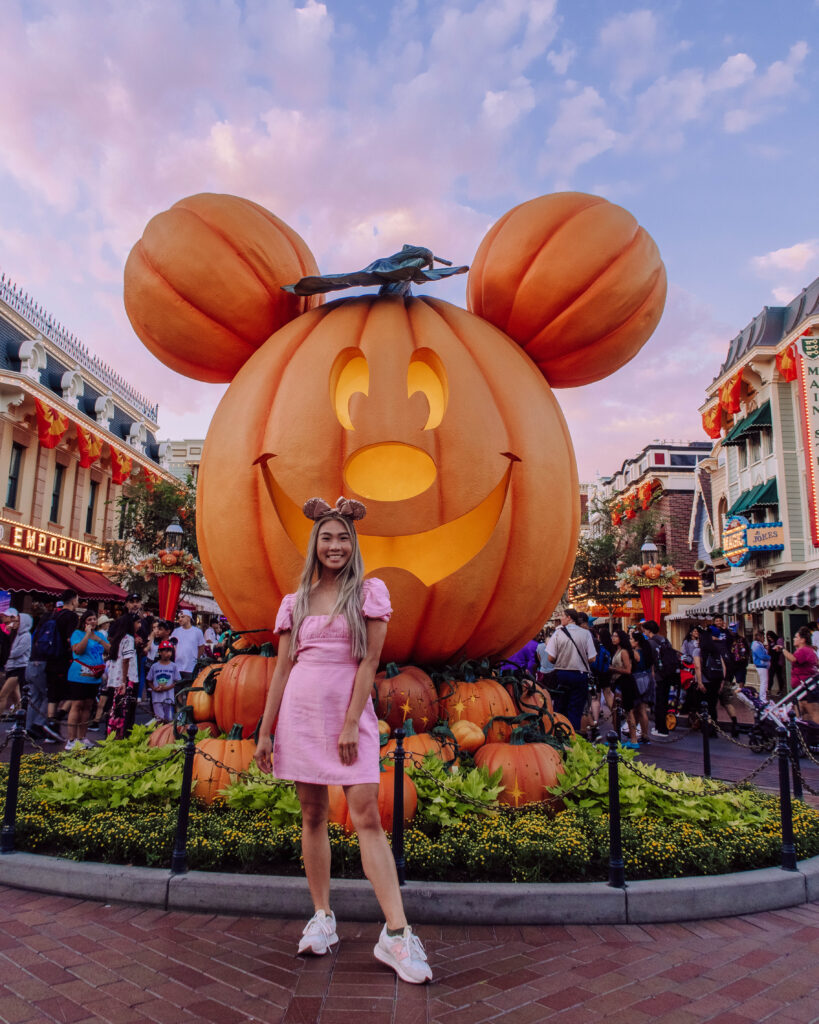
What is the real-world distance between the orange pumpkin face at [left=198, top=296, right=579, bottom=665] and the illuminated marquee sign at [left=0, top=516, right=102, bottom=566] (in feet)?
54.9

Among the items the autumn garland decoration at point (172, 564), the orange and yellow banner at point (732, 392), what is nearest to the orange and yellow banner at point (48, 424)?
the autumn garland decoration at point (172, 564)

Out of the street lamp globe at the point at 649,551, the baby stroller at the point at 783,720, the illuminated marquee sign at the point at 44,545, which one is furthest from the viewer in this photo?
the illuminated marquee sign at the point at 44,545

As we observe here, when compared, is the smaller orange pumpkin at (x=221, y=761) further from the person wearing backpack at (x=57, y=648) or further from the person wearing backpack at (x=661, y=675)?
the person wearing backpack at (x=661, y=675)

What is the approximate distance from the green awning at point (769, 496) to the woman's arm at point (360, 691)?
19998 millimetres

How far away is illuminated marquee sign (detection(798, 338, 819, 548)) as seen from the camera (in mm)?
16953

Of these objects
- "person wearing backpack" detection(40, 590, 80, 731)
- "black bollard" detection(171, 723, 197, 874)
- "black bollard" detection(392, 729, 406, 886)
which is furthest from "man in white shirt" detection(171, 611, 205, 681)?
"black bollard" detection(392, 729, 406, 886)

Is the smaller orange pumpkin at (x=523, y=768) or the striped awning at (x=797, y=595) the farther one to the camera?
the striped awning at (x=797, y=595)

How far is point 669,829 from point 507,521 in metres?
1.87

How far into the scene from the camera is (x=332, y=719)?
8.54ft

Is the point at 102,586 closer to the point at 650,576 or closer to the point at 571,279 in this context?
the point at 650,576

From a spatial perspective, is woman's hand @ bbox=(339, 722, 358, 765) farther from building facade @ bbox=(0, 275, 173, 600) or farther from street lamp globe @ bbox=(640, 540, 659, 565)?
building facade @ bbox=(0, 275, 173, 600)

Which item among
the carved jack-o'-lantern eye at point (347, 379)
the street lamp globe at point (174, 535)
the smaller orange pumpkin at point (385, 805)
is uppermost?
the street lamp globe at point (174, 535)

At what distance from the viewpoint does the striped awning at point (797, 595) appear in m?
16.8

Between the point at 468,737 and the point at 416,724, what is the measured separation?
31 cm
